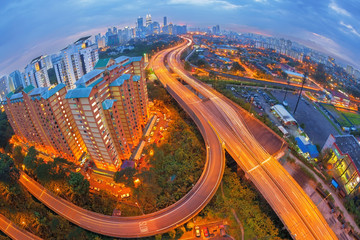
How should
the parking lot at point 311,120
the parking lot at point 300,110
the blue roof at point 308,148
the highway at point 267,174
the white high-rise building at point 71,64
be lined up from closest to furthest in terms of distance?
the highway at point 267,174
the blue roof at point 308,148
the parking lot at point 311,120
the parking lot at point 300,110
the white high-rise building at point 71,64

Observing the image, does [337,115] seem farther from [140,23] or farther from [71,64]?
[140,23]

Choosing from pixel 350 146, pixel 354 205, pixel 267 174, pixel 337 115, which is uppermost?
pixel 350 146

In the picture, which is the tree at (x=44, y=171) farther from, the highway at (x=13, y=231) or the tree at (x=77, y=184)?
the highway at (x=13, y=231)

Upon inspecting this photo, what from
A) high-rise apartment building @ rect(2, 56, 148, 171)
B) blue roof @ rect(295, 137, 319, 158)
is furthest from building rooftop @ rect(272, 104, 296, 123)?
high-rise apartment building @ rect(2, 56, 148, 171)

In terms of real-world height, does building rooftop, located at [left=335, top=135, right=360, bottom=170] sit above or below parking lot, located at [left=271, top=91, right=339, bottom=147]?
above

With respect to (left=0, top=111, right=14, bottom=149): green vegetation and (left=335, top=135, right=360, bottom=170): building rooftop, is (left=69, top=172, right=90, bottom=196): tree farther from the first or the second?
(left=335, top=135, right=360, bottom=170): building rooftop

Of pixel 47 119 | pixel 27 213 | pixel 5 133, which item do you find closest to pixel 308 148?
pixel 27 213

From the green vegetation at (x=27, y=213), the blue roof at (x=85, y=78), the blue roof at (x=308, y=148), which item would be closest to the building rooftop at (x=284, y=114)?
the blue roof at (x=308, y=148)
